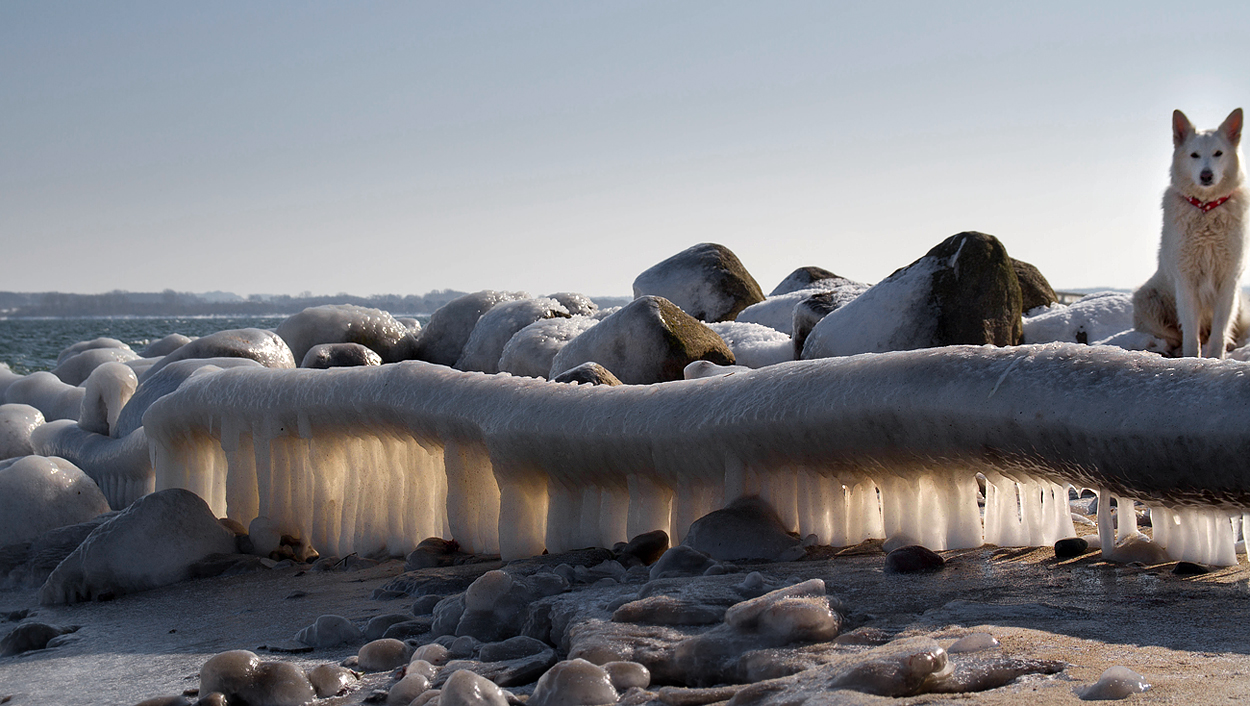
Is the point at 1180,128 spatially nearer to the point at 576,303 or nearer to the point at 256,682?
the point at 576,303

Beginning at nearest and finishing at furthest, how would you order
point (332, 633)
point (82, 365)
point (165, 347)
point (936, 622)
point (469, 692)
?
point (469, 692) < point (936, 622) < point (332, 633) < point (82, 365) < point (165, 347)

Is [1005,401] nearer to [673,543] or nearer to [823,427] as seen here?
[823,427]

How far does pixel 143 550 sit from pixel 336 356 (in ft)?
14.1

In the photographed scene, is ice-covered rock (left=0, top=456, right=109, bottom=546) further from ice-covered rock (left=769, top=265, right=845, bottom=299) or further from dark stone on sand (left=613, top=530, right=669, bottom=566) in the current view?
ice-covered rock (left=769, top=265, right=845, bottom=299)

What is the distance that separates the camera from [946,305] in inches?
217

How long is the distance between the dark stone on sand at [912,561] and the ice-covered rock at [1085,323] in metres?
4.84

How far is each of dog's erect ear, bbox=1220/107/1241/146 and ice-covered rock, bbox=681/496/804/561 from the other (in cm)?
455

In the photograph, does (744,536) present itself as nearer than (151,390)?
Yes

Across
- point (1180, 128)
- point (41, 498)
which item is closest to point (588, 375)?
point (41, 498)

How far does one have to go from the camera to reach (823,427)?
7.38 feet

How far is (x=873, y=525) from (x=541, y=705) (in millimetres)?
1213

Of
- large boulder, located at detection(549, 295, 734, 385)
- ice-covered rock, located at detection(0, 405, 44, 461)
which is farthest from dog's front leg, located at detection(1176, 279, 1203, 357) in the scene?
ice-covered rock, located at detection(0, 405, 44, 461)

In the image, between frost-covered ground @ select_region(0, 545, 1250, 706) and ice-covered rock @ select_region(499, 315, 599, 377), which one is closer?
frost-covered ground @ select_region(0, 545, 1250, 706)

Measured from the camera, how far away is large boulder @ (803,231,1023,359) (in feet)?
18.0
